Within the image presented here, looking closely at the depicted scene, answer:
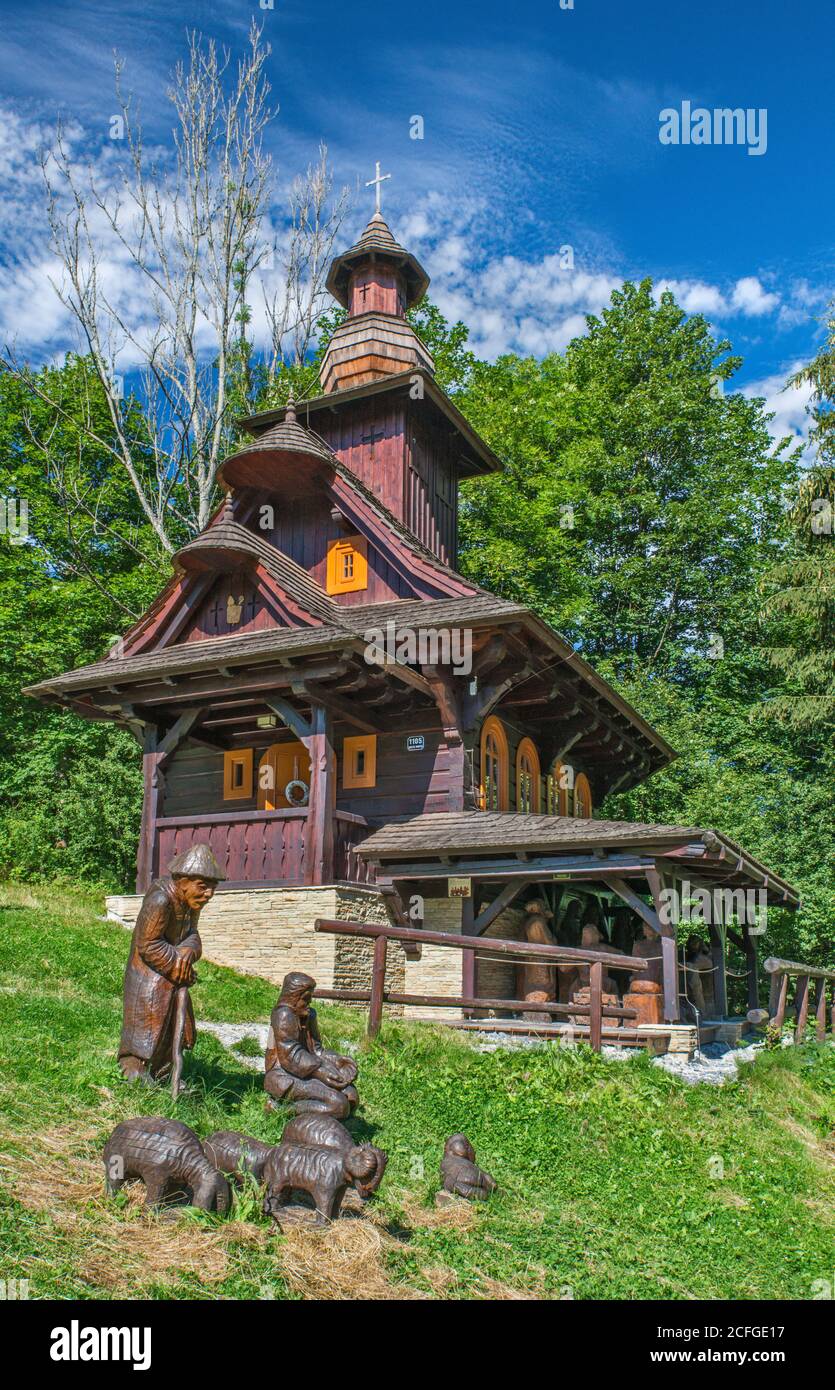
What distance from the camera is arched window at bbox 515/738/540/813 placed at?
19.7m

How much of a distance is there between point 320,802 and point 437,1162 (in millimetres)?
7815

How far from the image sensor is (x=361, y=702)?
17.0m

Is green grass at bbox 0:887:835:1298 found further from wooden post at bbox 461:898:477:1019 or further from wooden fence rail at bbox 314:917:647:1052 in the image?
wooden post at bbox 461:898:477:1019

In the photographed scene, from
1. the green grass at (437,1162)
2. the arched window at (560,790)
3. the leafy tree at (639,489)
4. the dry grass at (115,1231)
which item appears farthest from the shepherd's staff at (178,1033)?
the leafy tree at (639,489)

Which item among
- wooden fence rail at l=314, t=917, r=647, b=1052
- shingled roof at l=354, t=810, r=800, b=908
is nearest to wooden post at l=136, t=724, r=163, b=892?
shingled roof at l=354, t=810, r=800, b=908

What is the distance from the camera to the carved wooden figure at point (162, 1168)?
19.3ft

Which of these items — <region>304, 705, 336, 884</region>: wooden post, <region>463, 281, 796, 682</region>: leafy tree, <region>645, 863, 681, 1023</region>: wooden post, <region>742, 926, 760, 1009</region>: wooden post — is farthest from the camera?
<region>463, 281, 796, 682</region>: leafy tree

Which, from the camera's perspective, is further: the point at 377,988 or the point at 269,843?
the point at 269,843

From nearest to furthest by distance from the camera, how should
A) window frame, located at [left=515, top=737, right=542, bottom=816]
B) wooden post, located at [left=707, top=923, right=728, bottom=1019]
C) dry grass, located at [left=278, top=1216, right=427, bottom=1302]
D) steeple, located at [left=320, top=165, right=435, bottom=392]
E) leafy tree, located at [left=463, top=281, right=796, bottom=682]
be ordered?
1. dry grass, located at [left=278, top=1216, right=427, bottom=1302]
2. wooden post, located at [left=707, top=923, right=728, bottom=1019]
3. window frame, located at [left=515, top=737, right=542, bottom=816]
4. steeple, located at [left=320, top=165, right=435, bottom=392]
5. leafy tree, located at [left=463, top=281, right=796, bottom=682]

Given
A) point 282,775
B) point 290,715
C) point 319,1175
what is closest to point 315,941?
point 290,715

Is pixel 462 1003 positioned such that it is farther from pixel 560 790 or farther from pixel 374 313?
pixel 374 313

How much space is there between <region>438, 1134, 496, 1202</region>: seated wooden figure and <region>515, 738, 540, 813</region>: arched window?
11898mm

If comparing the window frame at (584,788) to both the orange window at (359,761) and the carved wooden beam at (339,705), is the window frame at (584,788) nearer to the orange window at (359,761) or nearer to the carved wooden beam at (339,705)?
the orange window at (359,761)
